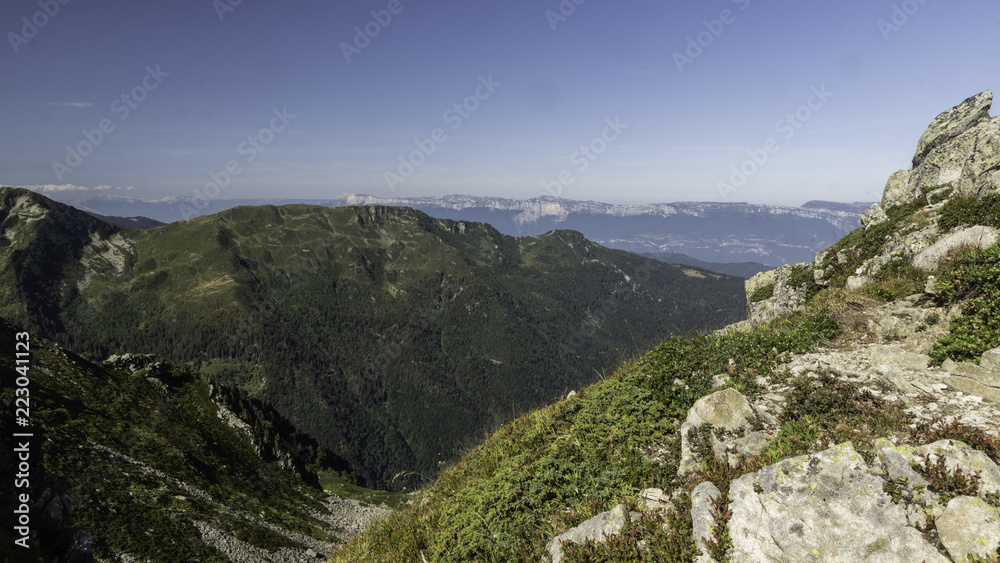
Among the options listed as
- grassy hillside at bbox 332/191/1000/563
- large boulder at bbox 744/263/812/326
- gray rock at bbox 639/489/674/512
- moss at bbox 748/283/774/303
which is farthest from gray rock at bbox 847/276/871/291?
gray rock at bbox 639/489/674/512

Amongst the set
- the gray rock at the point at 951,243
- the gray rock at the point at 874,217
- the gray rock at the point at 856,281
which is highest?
the gray rock at the point at 874,217

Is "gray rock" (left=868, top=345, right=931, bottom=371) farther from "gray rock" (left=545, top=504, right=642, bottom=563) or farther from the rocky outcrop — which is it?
the rocky outcrop

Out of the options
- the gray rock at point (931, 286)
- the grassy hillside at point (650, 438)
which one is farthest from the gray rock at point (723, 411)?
the gray rock at point (931, 286)

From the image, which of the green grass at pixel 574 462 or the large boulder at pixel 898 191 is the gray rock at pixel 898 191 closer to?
the large boulder at pixel 898 191

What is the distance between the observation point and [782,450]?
23.4 ft

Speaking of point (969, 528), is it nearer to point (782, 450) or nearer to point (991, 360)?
point (782, 450)

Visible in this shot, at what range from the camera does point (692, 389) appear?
10.2m

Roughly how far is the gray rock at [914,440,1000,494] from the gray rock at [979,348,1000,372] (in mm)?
3549

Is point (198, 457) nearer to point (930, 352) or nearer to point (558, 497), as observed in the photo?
point (558, 497)

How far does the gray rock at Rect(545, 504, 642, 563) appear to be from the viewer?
6.96 metres

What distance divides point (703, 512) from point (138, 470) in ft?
154

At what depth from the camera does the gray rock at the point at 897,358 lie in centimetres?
905

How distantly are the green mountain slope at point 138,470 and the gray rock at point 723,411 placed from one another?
16184mm

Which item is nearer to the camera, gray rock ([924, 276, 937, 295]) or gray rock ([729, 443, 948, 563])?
gray rock ([729, 443, 948, 563])
